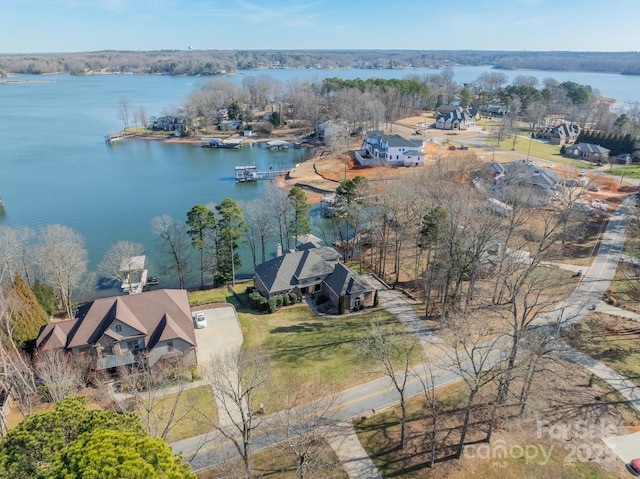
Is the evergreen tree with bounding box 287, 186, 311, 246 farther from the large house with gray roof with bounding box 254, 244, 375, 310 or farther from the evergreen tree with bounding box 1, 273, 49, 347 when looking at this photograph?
the evergreen tree with bounding box 1, 273, 49, 347

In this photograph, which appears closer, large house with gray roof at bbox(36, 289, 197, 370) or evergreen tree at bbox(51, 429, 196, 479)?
evergreen tree at bbox(51, 429, 196, 479)

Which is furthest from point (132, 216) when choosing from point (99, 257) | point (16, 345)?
point (16, 345)

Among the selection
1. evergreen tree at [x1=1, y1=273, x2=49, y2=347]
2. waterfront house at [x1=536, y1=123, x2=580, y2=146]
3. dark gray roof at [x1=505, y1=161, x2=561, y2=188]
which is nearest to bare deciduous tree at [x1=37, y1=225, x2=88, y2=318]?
evergreen tree at [x1=1, y1=273, x2=49, y2=347]

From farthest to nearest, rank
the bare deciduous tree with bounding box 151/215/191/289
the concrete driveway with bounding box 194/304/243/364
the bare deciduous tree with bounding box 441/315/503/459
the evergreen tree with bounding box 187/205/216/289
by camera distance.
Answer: the bare deciduous tree with bounding box 151/215/191/289 → the evergreen tree with bounding box 187/205/216/289 → the concrete driveway with bounding box 194/304/243/364 → the bare deciduous tree with bounding box 441/315/503/459

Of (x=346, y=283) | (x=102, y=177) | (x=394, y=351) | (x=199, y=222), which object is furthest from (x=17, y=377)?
(x=102, y=177)

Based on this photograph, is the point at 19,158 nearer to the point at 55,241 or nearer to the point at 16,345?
the point at 55,241

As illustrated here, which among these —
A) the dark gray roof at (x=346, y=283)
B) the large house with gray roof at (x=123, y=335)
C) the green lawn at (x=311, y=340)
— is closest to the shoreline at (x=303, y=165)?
the dark gray roof at (x=346, y=283)

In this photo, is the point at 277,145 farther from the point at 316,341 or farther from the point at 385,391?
the point at 385,391
